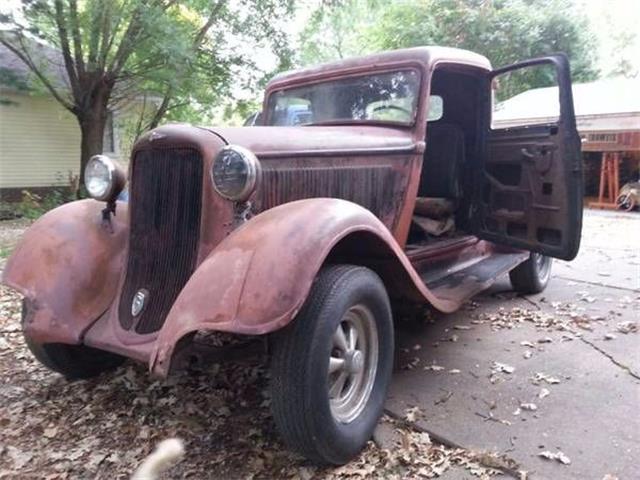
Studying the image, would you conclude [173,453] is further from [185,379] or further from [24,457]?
[185,379]

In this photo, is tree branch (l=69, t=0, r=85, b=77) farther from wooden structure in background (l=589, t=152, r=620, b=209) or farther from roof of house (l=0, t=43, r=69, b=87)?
wooden structure in background (l=589, t=152, r=620, b=209)

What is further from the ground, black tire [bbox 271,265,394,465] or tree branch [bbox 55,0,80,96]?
tree branch [bbox 55,0,80,96]

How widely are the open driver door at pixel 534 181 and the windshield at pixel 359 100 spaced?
0.84 metres

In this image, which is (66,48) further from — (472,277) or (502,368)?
(502,368)

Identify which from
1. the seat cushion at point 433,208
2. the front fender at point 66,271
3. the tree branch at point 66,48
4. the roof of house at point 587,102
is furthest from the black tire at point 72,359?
the roof of house at point 587,102

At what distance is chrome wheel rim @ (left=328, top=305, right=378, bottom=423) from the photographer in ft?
8.77

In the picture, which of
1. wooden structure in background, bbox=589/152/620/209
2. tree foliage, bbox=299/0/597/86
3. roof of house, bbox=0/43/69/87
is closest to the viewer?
roof of house, bbox=0/43/69/87

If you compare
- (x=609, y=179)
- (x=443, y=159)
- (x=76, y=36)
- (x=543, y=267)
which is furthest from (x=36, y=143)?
(x=609, y=179)

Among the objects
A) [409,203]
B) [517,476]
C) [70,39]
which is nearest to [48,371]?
[409,203]

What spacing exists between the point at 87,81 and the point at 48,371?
398 inches

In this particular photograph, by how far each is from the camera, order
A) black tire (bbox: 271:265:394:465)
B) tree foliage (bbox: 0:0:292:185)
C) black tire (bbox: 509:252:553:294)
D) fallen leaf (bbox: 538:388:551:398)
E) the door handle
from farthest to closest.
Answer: tree foliage (bbox: 0:0:292:185) < black tire (bbox: 509:252:553:294) < the door handle < fallen leaf (bbox: 538:388:551:398) < black tire (bbox: 271:265:394:465)

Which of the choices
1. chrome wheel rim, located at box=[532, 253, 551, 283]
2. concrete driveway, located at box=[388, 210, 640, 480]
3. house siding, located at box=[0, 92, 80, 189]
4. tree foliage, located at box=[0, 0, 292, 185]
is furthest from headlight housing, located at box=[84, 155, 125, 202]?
house siding, located at box=[0, 92, 80, 189]

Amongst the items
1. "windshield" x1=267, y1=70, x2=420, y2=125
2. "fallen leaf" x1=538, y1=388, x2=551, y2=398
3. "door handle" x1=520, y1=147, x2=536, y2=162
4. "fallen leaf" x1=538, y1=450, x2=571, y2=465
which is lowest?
"fallen leaf" x1=538, y1=450, x2=571, y2=465

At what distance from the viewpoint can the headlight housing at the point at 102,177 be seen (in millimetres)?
3299
